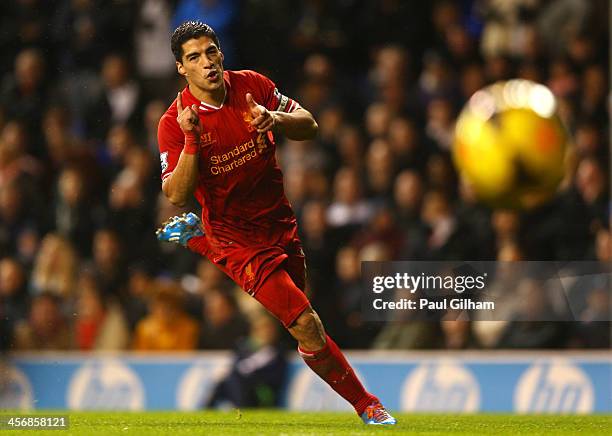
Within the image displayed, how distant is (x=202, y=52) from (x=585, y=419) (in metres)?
3.59

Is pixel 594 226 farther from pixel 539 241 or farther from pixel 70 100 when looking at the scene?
pixel 70 100

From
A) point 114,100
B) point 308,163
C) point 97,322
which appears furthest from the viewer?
point 114,100

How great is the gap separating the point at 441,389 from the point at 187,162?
167 inches

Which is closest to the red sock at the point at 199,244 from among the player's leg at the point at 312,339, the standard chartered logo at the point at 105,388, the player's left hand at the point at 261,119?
the player's leg at the point at 312,339

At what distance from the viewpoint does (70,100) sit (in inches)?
545

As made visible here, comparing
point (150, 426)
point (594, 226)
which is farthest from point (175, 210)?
point (150, 426)

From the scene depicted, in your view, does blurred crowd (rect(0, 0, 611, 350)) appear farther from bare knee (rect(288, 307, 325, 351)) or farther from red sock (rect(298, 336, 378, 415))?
bare knee (rect(288, 307, 325, 351))

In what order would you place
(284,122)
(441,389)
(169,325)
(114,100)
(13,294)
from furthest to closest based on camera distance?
1. (114,100)
2. (13,294)
3. (169,325)
4. (441,389)
5. (284,122)

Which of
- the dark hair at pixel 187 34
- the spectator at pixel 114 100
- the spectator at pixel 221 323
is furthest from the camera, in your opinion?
the spectator at pixel 114 100

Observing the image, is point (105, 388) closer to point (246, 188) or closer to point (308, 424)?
point (308, 424)

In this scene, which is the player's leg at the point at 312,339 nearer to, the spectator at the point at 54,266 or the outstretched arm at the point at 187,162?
the outstretched arm at the point at 187,162

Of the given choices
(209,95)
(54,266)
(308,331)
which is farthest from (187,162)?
(54,266)

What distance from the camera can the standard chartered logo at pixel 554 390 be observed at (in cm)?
1024

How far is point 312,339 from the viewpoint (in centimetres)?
748
